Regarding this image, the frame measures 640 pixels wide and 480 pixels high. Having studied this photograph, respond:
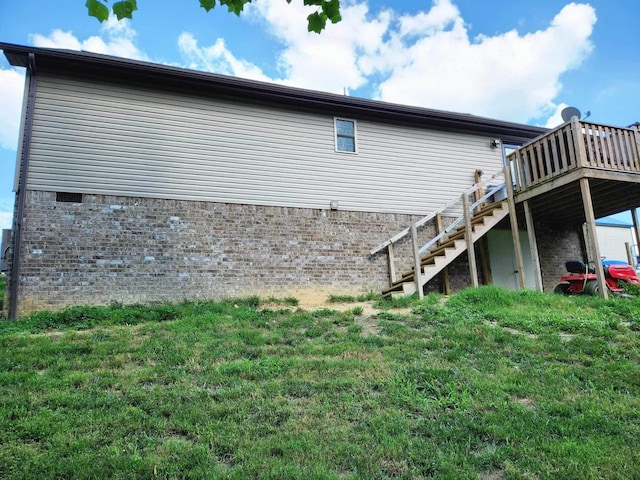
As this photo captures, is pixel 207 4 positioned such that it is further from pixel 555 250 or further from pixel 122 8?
pixel 555 250

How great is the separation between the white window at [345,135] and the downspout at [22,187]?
6844 mm

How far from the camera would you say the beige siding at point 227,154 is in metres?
9.26

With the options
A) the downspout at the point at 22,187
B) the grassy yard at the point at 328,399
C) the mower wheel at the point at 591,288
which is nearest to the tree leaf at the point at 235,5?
the grassy yard at the point at 328,399

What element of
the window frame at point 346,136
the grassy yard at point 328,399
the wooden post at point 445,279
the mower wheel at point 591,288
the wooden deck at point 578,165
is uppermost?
the window frame at point 346,136

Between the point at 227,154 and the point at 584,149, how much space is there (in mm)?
7789

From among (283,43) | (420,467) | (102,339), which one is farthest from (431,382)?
(283,43)

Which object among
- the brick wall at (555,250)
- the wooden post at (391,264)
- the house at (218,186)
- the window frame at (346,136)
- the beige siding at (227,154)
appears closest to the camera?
the house at (218,186)

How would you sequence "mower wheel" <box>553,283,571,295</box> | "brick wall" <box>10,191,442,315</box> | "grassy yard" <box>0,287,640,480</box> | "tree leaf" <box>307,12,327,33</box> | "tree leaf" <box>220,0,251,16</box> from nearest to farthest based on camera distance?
"grassy yard" <box>0,287,640,480</box>
"tree leaf" <box>220,0,251,16</box>
"tree leaf" <box>307,12,327,33</box>
"brick wall" <box>10,191,442,315</box>
"mower wheel" <box>553,283,571,295</box>

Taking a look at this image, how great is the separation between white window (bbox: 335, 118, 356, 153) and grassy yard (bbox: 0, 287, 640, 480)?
582cm

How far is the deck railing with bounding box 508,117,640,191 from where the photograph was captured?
360 inches

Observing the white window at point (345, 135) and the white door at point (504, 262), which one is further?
the white door at point (504, 262)

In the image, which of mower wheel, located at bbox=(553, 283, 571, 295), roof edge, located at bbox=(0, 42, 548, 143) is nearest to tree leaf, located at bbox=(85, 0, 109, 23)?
roof edge, located at bbox=(0, 42, 548, 143)

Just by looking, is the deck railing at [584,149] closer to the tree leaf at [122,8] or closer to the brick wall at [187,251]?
the brick wall at [187,251]

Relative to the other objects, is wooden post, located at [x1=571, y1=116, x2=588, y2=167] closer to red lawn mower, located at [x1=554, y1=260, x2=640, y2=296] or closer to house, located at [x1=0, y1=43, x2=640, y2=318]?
house, located at [x1=0, y1=43, x2=640, y2=318]
